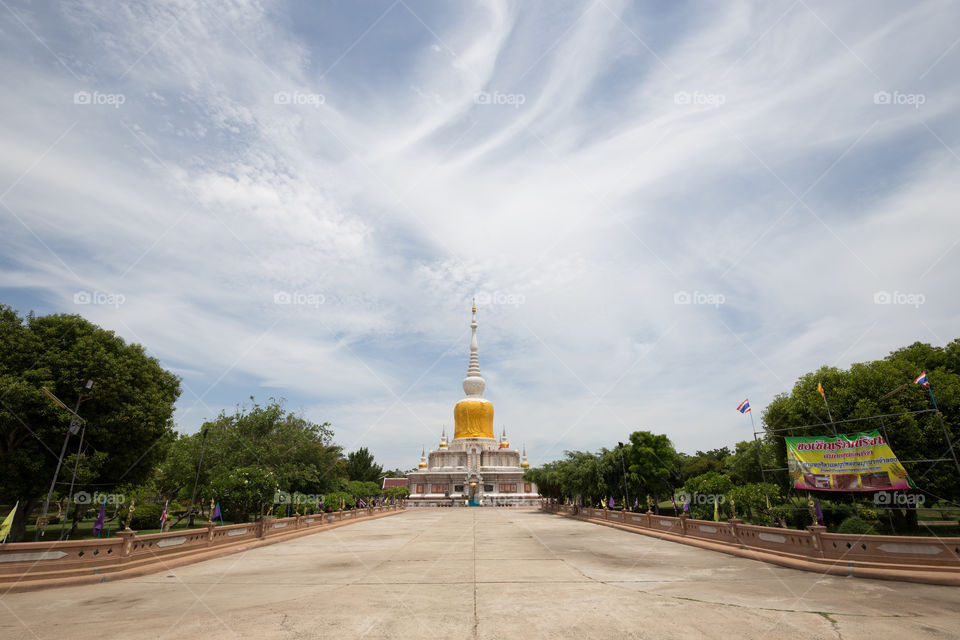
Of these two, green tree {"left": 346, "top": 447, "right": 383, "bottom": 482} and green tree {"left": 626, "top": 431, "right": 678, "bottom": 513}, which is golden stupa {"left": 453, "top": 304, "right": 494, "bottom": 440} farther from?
green tree {"left": 626, "top": 431, "right": 678, "bottom": 513}

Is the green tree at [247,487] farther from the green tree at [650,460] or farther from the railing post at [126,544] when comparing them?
the green tree at [650,460]

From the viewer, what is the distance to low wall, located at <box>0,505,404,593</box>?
521 inches

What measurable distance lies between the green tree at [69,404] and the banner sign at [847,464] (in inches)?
1234

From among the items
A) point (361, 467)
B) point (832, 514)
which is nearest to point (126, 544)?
point (832, 514)

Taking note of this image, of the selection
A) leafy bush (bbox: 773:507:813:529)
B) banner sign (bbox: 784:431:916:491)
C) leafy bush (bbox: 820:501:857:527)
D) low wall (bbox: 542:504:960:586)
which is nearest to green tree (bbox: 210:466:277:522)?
low wall (bbox: 542:504:960:586)

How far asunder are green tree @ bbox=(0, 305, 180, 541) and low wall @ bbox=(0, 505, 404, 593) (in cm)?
902

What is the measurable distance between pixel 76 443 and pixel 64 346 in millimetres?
4977

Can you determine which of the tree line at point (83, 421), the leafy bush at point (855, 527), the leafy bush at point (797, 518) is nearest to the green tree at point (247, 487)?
the tree line at point (83, 421)

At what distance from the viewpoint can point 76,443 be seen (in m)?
24.5

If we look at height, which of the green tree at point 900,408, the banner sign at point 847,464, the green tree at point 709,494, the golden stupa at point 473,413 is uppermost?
the golden stupa at point 473,413

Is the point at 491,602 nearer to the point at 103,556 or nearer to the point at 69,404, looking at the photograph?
the point at 103,556

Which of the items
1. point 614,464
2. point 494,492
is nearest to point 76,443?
point 614,464

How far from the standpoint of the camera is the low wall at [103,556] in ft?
43.4

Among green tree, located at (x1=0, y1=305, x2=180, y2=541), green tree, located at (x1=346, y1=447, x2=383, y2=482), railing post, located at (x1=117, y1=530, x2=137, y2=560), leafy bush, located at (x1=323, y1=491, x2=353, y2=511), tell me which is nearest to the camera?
railing post, located at (x1=117, y1=530, x2=137, y2=560)
